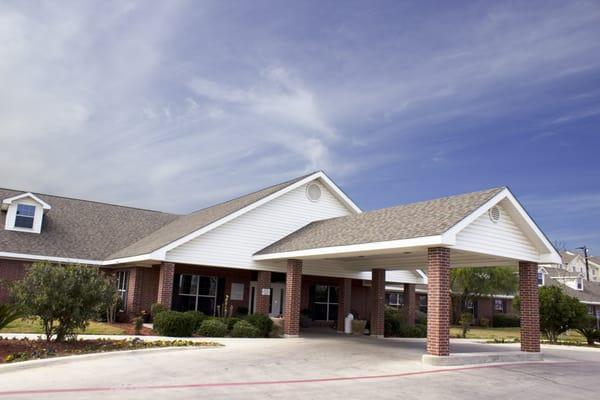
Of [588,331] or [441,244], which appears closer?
[441,244]

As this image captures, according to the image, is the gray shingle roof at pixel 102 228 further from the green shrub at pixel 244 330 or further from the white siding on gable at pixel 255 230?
the green shrub at pixel 244 330

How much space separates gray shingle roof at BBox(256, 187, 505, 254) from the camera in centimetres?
1630

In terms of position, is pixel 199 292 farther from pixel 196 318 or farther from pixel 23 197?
pixel 23 197

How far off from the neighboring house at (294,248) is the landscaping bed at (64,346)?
17.0 ft

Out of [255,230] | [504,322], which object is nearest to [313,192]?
[255,230]

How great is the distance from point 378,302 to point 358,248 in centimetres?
779

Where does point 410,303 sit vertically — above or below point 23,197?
below

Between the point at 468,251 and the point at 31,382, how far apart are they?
1178cm

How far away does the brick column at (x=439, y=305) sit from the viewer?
1498 cm

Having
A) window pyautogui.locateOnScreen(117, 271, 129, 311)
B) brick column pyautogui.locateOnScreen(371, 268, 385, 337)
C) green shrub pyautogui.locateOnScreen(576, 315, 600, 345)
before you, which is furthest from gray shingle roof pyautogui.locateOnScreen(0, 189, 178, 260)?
green shrub pyautogui.locateOnScreen(576, 315, 600, 345)

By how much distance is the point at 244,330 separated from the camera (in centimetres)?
2127

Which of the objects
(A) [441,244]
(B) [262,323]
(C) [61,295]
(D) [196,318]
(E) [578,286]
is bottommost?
(B) [262,323]

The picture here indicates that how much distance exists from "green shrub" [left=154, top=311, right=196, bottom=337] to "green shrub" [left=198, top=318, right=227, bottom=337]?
523mm

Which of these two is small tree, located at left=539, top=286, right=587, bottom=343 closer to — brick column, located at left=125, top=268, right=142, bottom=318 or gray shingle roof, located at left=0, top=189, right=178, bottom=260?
brick column, located at left=125, top=268, right=142, bottom=318
